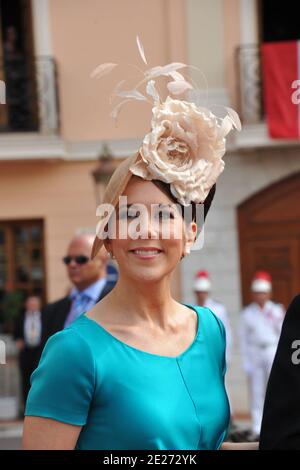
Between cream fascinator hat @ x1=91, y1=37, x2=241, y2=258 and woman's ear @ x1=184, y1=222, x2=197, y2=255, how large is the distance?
3.3 inches

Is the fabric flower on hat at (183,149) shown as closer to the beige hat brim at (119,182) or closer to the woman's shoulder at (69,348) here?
the beige hat brim at (119,182)

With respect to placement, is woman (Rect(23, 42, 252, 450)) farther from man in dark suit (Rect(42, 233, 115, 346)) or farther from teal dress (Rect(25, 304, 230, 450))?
man in dark suit (Rect(42, 233, 115, 346))

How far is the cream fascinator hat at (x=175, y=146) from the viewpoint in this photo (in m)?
2.88

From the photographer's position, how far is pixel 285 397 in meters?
2.84

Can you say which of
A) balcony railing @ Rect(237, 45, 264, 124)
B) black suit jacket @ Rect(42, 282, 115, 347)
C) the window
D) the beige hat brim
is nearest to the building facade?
balcony railing @ Rect(237, 45, 264, 124)

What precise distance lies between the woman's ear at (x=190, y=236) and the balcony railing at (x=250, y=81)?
11269mm

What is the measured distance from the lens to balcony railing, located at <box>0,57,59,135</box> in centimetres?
1432

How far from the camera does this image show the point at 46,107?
14.3 meters

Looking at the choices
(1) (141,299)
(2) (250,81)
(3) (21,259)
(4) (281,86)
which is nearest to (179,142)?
(1) (141,299)

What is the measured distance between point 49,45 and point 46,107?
33.7 inches

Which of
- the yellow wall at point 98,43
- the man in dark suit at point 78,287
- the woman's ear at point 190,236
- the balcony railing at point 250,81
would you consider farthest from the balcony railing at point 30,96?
the woman's ear at point 190,236

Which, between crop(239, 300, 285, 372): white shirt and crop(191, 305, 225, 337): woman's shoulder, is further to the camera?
crop(239, 300, 285, 372): white shirt

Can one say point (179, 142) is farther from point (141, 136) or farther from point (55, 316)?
point (141, 136)
